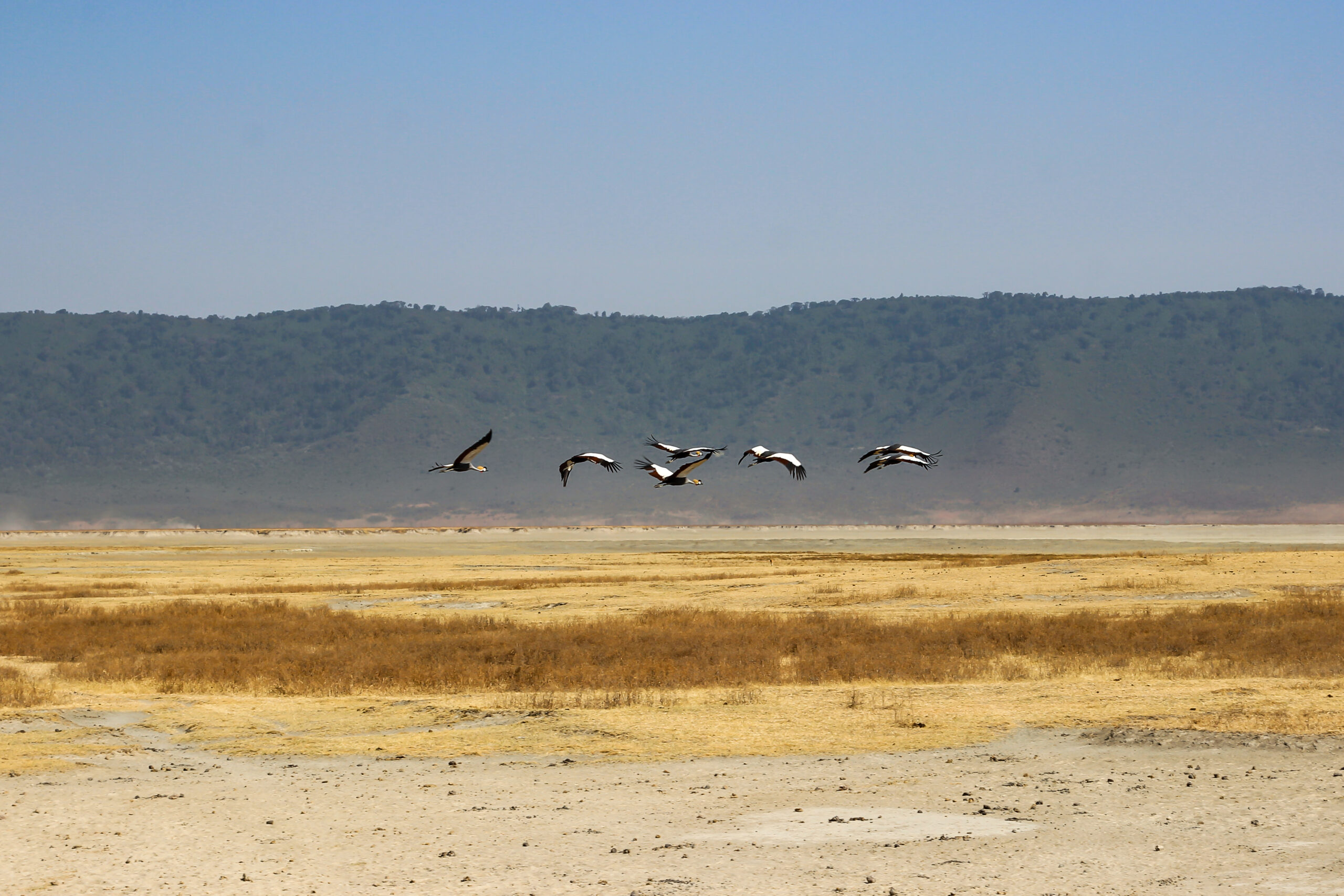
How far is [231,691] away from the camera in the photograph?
77.2 feet

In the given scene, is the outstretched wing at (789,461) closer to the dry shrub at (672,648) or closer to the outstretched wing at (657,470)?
the outstretched wing at (657,470)

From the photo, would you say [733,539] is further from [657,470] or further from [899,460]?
[657,470]

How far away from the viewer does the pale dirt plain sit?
1165 centimetres

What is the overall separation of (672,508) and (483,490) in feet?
79.6

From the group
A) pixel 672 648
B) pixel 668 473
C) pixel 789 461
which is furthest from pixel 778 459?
pixel 672 648

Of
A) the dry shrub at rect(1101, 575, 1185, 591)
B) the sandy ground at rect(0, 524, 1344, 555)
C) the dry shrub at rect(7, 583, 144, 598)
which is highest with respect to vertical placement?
the dry shrub at rect(1101, 575, 1185, 591)

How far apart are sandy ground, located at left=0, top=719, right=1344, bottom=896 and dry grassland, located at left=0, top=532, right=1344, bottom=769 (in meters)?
1.29

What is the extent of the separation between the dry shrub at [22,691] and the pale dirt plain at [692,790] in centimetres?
29

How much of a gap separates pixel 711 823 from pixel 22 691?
508 inches

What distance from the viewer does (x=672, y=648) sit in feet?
89.6

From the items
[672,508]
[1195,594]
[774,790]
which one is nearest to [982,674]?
[774,790]

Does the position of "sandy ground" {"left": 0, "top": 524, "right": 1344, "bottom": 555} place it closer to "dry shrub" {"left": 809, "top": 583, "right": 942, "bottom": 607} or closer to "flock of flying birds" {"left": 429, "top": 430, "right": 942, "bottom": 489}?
"dry shrub" {"left": 809, "top": 583, "right": 942, "bottom": 607}

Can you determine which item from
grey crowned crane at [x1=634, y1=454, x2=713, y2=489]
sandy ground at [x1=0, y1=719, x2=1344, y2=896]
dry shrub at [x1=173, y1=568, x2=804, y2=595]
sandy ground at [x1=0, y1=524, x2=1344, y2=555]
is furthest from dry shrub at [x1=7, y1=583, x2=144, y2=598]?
sandy ground at [x1=0, y1=719, x2=1344, y2=896]

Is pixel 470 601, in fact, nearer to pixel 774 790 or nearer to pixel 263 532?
pixel 774 790
